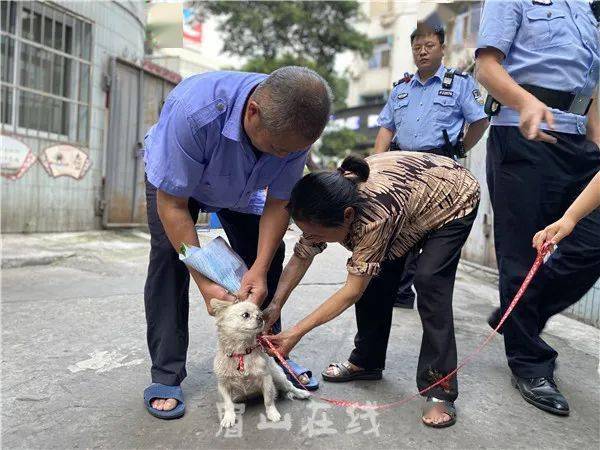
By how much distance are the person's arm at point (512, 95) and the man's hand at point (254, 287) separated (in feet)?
3.92

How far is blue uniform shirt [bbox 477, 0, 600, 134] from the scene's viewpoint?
233cm

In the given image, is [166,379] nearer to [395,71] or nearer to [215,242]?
[215,242]

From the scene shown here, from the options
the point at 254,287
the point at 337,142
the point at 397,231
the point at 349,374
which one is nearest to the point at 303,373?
the point at 349,374

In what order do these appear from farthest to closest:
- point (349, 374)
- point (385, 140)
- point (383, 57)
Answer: point (383, 57)
point (385, 140)
point (349, 374)

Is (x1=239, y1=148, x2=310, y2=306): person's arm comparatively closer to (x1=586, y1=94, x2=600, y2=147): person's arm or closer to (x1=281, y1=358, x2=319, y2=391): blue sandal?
(x1=281, y1=358, x2=319, y2=391): blue sandal

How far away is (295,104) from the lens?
173 cm

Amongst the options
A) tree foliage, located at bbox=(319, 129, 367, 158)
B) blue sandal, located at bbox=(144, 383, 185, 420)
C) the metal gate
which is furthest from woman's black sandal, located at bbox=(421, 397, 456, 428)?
tree foliage, located at bbox=(319, 129, 367, 158)

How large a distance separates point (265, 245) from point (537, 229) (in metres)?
1.29

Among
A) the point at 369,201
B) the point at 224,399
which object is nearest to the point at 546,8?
the point at 369,201

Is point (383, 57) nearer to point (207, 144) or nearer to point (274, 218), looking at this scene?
point (274, 218)

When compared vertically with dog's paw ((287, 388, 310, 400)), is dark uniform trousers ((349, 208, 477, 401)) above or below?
above

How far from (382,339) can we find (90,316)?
6.71ft

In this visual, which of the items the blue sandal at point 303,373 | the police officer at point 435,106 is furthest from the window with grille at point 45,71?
the blue sandal at point 303,373

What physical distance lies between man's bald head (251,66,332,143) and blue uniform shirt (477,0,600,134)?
1.00 metres
